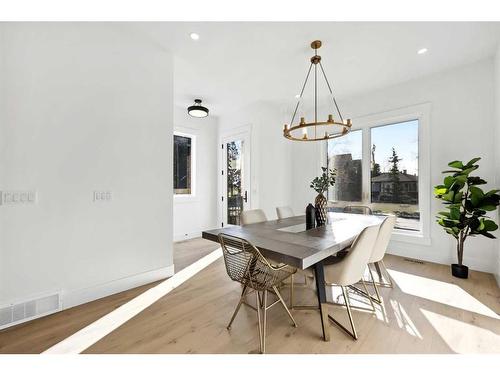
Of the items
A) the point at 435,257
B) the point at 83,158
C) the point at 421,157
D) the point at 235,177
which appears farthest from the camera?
the point at 235,177

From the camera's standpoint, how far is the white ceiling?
2316 millimetres

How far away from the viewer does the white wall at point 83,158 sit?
1792 millimetres

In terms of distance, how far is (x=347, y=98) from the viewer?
4121 millimetres

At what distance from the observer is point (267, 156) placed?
14.8 ft

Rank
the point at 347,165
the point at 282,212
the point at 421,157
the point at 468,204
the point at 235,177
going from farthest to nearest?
the point at 235,177
the point at 347,165
the point at 421,157
the point at 282,212
the point at 468,204

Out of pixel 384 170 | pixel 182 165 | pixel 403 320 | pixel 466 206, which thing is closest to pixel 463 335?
pixel 403 320

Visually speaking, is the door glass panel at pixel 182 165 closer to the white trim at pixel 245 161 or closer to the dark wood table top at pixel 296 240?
the white trim at pixel 245 161

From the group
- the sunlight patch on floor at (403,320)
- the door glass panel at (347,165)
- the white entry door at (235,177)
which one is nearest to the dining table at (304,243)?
the sunlight patch on floor at (403,320)

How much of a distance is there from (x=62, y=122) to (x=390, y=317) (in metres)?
3.42

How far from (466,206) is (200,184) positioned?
4506 millimetres

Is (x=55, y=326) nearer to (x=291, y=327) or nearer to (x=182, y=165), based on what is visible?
(x=291, y=327)

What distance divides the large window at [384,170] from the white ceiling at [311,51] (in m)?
0.77

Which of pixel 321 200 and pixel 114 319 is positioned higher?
pixel 321 200
